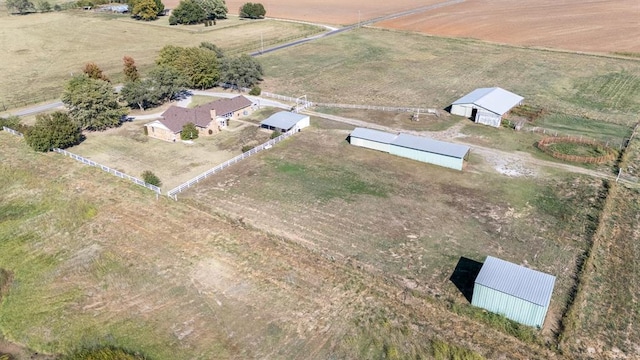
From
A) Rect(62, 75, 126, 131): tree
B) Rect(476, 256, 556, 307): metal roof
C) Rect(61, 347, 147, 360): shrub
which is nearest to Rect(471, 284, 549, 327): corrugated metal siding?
Rect(476, 256, 556, 307): metal roof

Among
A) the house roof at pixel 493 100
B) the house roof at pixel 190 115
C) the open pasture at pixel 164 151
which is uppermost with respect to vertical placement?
the house roof at pixel 493 100

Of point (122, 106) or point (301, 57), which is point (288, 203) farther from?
point (301, 57)

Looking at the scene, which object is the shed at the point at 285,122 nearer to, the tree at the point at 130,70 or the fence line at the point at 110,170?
the fence line at the point at 110,170

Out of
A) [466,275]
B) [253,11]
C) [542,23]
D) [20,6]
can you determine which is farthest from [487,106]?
[20,6]

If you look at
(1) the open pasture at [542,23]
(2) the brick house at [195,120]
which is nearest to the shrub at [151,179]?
(2) the brick house at [195,120]

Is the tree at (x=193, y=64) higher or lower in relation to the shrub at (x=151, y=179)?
higher

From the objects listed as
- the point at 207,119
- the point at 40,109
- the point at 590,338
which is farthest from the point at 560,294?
the point at 40,109

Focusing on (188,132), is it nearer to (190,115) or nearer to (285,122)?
(190,115)
